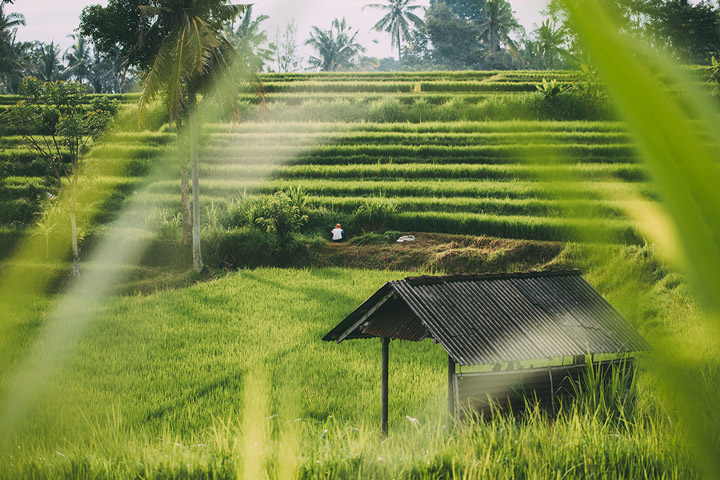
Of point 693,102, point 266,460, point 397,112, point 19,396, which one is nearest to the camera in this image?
point 693,102

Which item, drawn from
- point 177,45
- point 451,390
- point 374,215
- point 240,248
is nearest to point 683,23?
point 451,390

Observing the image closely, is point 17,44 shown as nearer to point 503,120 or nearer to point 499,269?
point 499,269

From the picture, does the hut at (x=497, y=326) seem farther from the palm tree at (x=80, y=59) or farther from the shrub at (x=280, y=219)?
the palm tree at (x=80, y=59)

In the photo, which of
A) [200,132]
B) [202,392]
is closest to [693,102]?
[202,392]

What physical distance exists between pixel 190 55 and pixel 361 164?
8135 millimetres

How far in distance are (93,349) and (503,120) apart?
807cm

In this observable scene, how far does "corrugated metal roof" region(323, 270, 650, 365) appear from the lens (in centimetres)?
312

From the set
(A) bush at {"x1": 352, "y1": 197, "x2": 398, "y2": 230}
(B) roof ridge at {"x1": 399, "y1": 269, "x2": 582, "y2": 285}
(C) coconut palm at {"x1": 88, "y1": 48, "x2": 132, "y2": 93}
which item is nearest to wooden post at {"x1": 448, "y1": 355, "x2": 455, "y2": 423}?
(B) roof ridge at {"x1": 399, "y1": 269, "x2": 582, "y2": 285}

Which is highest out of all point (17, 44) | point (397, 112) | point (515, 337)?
point (17, 44)

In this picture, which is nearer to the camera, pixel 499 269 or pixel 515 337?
pixel 515 337

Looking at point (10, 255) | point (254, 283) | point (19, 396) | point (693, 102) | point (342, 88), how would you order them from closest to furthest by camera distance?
point (693, 102) → point (19, 396) → point (254, 283) → point (10, 255) → point (342, 88)

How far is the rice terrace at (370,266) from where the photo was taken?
0.26 metres

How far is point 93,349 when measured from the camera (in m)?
7.39

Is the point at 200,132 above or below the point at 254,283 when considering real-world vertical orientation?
above
